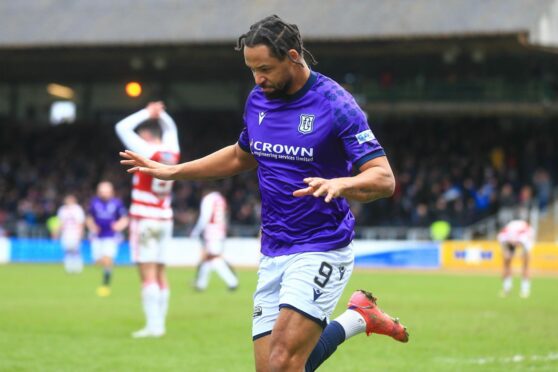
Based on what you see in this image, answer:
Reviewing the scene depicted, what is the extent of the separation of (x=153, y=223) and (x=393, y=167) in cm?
2847

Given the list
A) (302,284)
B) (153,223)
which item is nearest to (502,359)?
(153,223)

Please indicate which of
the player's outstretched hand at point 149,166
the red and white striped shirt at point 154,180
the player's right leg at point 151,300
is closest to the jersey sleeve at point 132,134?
the red and white striped shirt at point 154,180

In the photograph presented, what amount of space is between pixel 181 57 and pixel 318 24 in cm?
807

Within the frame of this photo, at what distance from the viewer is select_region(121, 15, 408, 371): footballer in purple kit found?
601 centimetres

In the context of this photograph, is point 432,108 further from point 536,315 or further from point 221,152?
point 221,152

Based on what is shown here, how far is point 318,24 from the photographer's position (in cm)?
3478

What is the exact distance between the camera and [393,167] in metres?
40.6

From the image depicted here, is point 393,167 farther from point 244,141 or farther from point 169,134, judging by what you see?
point 244,141

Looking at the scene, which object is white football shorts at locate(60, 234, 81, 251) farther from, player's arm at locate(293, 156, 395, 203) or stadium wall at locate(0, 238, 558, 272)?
player's arm at locate(293, 156, 395, 203)

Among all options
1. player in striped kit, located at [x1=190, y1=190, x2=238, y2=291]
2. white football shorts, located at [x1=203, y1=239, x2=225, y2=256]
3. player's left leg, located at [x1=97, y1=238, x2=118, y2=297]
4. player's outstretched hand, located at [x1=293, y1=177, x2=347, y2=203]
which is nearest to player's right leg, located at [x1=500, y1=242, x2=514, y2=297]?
player in striped kit, located at [x1=190, y1=190, x2=238, y2=291]

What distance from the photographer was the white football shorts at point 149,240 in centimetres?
1260

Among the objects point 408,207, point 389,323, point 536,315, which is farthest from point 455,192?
point 389,323

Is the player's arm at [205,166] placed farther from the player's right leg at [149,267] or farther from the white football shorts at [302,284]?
the player's right leg at [149,267]

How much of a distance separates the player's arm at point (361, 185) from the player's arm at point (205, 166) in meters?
1.15
